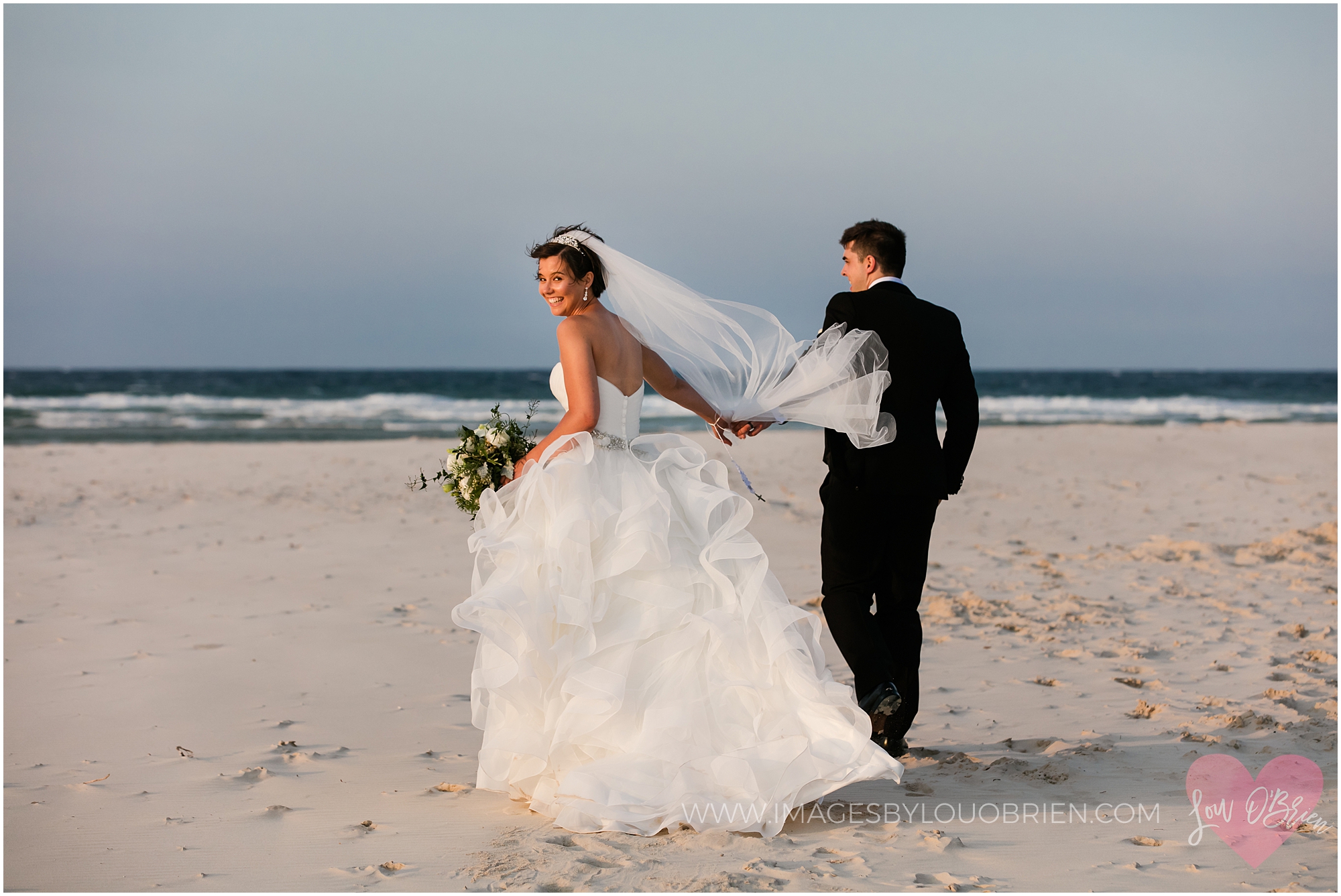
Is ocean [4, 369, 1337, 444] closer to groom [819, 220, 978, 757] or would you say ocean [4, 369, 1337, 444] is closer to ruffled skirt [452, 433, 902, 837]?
groom [819, 220, 978, 757]

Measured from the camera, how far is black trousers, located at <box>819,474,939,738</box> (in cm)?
400

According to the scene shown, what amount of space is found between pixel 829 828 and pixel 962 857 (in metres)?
0.45

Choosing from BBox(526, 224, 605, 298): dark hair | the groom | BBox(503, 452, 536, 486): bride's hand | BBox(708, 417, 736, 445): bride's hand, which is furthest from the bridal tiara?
the groom

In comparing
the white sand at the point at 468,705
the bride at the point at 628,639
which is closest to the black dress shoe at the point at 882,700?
the white sand at the point at 468,705

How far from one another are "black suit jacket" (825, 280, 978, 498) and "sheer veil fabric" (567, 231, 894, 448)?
60 millimetres

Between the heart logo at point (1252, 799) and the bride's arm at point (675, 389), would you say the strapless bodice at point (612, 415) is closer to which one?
the bride's arm at point (675, 389)

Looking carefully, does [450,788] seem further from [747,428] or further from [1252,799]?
[1252,799]

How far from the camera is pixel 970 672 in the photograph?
216 inches

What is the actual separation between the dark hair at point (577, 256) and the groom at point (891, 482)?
96 centimetres

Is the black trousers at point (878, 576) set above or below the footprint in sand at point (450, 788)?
above

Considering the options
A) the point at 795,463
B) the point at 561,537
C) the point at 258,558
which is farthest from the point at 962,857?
the point at 795,463

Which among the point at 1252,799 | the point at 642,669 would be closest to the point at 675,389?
the point at 642,669

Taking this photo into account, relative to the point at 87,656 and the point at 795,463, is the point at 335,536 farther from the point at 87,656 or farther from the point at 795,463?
the point at 795,463

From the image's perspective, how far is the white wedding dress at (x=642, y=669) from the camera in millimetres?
3295
